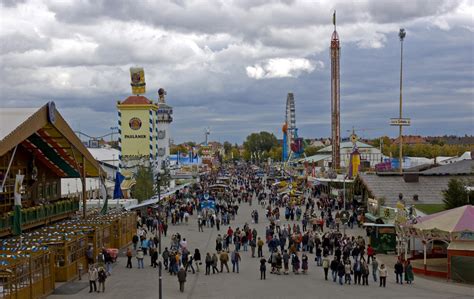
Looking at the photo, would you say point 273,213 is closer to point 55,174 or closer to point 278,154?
point 55,174

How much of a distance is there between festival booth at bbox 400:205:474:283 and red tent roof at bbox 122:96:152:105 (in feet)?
139

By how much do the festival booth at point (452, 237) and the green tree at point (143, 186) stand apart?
1159 inches

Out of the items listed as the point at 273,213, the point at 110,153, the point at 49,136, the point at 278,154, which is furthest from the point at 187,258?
the point at 278,154

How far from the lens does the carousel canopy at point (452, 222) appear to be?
22438 millimetres

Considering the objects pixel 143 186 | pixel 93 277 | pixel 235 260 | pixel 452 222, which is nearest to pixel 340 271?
pixel 235 260

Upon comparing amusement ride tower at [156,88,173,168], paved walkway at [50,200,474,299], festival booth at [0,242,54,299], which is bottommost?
paved walkway at [50,200,474,299]

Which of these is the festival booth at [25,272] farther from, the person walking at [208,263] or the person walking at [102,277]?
the person walking at [208,263]

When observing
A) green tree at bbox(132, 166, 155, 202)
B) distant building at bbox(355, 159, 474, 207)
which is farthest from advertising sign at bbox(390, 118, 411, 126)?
green tree at bbox(132, 166, 155, 202)

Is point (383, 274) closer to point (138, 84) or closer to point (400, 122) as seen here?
point (400, 122)

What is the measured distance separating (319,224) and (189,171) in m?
58.9

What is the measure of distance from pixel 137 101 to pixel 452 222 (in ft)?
148

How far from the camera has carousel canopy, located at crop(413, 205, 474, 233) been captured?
883 inches

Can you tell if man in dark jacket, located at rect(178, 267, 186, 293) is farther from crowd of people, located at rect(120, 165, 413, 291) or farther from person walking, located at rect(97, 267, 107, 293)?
person walking, located at rect(97, 267, 107, 293)

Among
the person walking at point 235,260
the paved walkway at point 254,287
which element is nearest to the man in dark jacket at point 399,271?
A: the paved walkway at point 254,287
